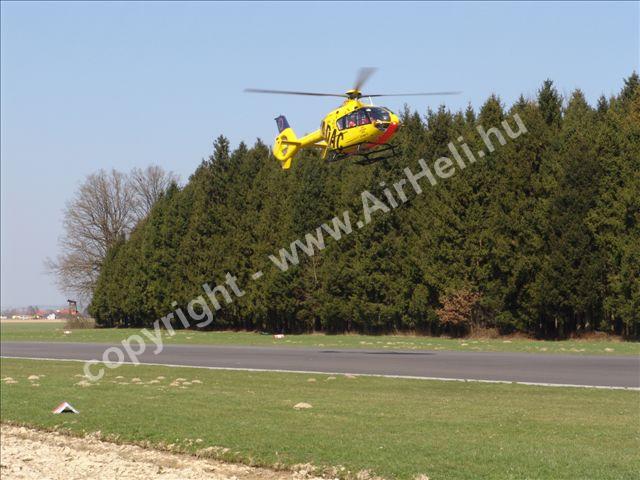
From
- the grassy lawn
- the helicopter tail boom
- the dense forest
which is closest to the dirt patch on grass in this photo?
the grassy lawn

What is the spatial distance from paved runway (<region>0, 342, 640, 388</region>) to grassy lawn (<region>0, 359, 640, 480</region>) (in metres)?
2.36

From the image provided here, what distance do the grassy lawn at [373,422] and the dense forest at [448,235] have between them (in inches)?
1048

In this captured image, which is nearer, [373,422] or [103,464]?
[103,464]

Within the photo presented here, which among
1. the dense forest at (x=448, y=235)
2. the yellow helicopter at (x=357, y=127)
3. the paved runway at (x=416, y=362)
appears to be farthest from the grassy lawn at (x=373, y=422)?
the dense forest at (x=448, y=235)

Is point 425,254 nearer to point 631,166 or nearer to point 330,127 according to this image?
point 631,166

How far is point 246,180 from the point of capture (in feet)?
215

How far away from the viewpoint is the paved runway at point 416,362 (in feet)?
72.9

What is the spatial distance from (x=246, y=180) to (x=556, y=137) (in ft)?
82.9

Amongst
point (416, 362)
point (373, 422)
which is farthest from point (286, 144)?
point (373, 422)

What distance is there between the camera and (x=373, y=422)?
50.0ft

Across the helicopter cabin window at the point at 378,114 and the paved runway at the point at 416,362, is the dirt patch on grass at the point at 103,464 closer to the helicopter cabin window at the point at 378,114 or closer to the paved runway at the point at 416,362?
the paved runway at the point at 416,362

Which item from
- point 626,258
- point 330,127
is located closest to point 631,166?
point 626,258

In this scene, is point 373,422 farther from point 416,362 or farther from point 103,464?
point 416,362

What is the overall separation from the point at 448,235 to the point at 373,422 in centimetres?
3626
